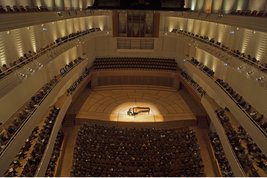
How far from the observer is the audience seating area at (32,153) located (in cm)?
999

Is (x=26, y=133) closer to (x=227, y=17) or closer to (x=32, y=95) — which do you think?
(x=32, y=95)

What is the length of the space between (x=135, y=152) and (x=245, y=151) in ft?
24.6

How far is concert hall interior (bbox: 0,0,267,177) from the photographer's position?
1147 centimetres

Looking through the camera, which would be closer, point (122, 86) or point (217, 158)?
point (217, 158)

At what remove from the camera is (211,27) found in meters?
22.0

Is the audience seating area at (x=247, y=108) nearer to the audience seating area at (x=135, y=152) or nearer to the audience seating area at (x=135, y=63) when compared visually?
the audience seating area at (x=135, y=152)

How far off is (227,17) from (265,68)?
825 cm

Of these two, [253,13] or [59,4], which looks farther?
[59,4]

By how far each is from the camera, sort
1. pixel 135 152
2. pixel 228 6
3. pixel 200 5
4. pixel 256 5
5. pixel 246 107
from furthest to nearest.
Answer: pixel 200 5 < pixel 228 6 < pixel 256 5 < pixel 135 152 < pixel 246 107

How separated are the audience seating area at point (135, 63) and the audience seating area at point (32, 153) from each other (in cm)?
1364

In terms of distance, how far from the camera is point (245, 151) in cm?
1124

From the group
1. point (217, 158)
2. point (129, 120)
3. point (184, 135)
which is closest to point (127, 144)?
point (129, 120)

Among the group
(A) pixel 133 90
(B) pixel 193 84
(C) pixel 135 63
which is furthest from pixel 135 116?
(C) pixel 135 63

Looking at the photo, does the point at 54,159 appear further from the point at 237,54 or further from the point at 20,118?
the point at 237,54
